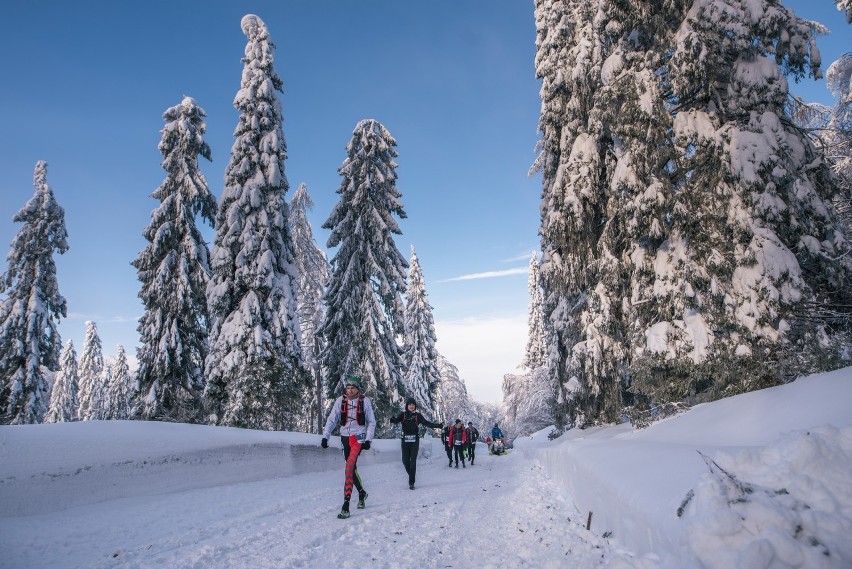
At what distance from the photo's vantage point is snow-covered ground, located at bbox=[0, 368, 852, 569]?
2.24 metres

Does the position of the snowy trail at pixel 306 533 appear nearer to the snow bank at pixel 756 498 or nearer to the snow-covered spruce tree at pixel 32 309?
the snow bank at pixel 756 498

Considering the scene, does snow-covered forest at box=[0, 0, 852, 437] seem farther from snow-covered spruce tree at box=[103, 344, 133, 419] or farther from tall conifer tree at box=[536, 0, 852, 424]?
snow-covered spruce tree at box=[103, 344, 133, 419]

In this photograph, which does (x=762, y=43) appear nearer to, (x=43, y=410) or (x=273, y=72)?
(x=273, y=72)

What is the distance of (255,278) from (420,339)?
22.7m

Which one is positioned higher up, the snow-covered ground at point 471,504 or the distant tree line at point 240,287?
the distant tree line at point 240,287

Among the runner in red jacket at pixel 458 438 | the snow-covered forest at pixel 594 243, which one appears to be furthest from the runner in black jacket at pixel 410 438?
the runner in red jacket at pixel 458 438

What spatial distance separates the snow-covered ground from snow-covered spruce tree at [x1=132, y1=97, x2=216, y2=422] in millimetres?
9095

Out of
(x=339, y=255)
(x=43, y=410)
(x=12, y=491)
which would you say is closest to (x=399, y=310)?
(x=339, y=255)

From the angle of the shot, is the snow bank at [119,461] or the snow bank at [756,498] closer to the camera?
the snow bank at [756,498]

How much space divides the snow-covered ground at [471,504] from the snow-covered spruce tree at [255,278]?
16.0 ft

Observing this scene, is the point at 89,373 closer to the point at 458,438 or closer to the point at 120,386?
the point at 120,386

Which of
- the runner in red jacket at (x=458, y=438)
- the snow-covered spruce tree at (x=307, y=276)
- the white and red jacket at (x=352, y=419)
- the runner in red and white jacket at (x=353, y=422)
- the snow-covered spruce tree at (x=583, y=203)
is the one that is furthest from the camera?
the snow-covered spruce tree at (x=307, y=276)

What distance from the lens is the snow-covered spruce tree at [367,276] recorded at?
19.6 m

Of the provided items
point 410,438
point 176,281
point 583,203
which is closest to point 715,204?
point 583,203
